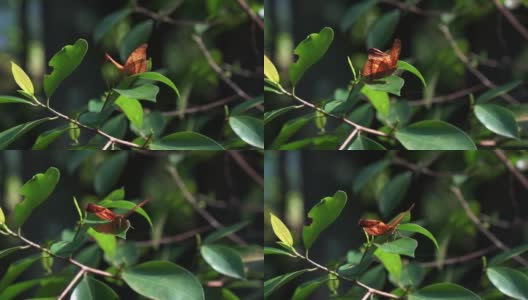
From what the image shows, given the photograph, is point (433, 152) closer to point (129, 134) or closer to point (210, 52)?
point (210, 52)

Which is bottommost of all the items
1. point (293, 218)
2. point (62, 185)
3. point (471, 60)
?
point (293, 218)

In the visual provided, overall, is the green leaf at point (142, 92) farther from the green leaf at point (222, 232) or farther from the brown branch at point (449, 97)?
the brown branch at point (449, 97)

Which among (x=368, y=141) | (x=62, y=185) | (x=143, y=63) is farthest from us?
(x=62, y=185)

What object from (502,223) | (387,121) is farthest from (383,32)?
(502,223)

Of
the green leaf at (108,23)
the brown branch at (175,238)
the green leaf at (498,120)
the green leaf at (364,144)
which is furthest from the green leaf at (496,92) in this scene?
the green leaf at (108,23)

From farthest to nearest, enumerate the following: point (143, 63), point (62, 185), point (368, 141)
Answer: point (62, 185)
point (368, 141)
point (143, 63)

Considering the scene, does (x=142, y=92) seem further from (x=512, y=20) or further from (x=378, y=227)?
(x=512, y=20)
